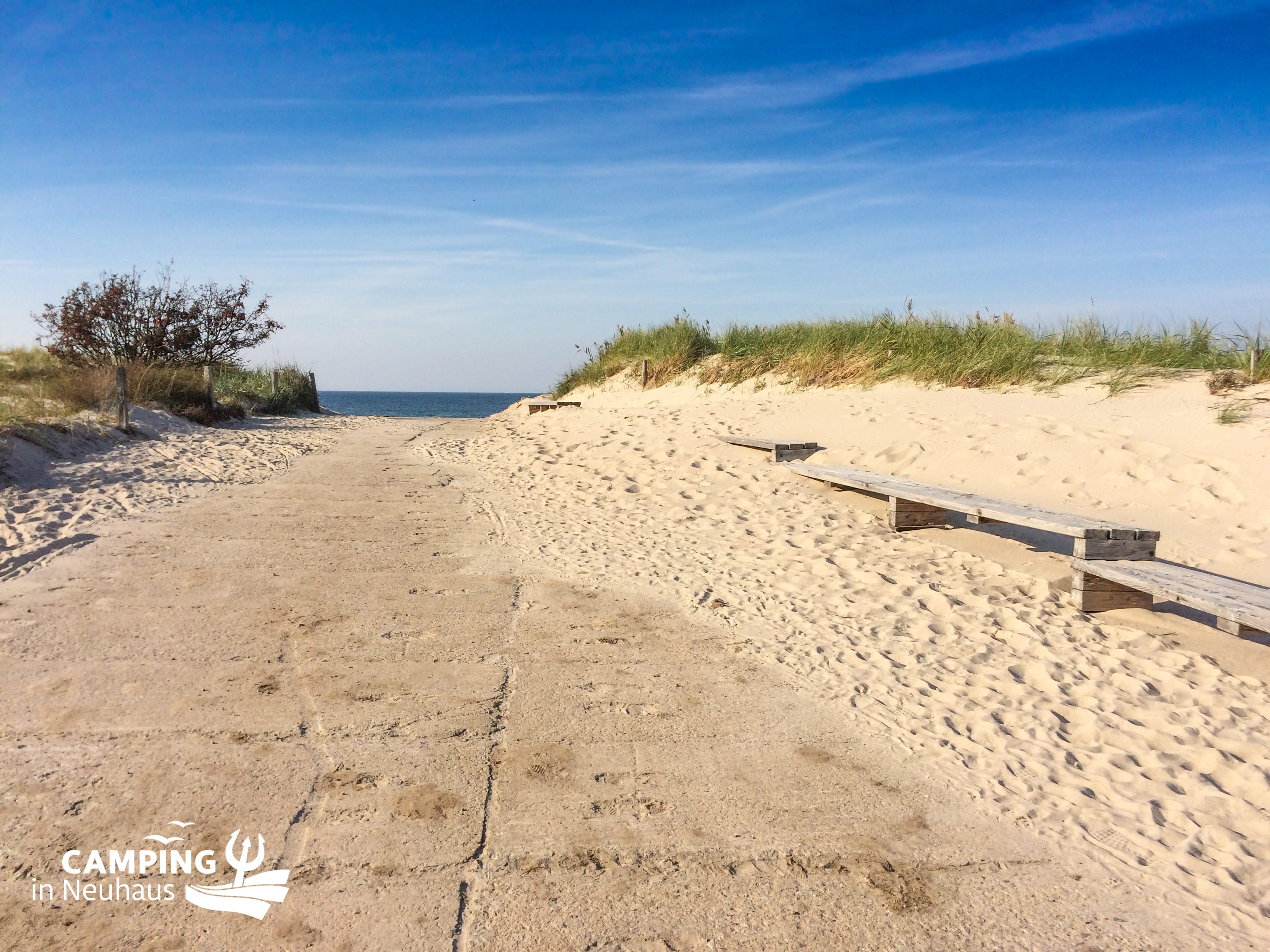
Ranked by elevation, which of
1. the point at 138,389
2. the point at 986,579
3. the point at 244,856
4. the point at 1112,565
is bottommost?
the point at 244,856

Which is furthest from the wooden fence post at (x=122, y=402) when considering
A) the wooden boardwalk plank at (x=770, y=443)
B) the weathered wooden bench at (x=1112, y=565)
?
the weathered wooden bench at (x=1112, y=565)

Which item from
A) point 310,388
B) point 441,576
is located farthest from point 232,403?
point 441,576

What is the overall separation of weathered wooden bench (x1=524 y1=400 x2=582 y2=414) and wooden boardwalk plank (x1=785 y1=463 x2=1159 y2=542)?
29.7 ft

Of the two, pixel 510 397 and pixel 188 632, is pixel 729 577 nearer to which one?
pixel 188 632

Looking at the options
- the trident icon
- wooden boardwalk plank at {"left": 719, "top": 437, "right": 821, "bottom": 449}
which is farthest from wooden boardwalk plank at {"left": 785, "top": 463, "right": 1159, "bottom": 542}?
the trident icon

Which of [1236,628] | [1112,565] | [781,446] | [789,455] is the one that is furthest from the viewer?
[789,455]

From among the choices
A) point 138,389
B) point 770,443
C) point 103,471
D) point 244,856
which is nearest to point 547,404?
point 138,389

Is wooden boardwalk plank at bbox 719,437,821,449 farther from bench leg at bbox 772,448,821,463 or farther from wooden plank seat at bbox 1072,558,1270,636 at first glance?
wooden plank seat at bbox 1072,558,1270,636

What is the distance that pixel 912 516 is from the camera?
7016mm

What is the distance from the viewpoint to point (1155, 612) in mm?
5176

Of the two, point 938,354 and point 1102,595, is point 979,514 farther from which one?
point 938,354

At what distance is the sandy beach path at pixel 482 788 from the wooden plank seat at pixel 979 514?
2.37 meters

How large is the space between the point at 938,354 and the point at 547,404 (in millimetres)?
8493

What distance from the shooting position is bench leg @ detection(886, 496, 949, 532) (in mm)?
6984
